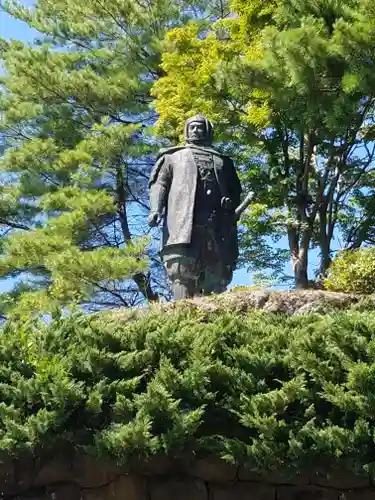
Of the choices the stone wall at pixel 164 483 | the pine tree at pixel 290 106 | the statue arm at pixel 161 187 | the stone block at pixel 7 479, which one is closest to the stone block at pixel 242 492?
the stone wall at pixel 164 483

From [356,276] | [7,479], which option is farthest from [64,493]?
[356,276]

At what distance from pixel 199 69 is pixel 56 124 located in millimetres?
5192

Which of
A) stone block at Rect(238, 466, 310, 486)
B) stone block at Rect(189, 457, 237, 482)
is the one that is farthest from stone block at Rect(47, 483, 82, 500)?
stone block at Rect(238, 466, 310, 486)

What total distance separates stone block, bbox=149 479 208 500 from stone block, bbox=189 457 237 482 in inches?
2.2

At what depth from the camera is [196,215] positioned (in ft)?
26.1

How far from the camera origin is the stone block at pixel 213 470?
5.16 meters

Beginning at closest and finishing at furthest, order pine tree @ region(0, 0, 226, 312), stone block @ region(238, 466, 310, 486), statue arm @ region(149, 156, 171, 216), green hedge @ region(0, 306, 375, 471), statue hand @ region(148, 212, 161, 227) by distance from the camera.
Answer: green hedge @ region(0, 306, 375, 471) → stone block @ region(238, 466, 310, 486) → statue hand @ region(148, 212, 161, 227) → statue arm @ region(149, 156, 171, 216) → pine tree @ region(0, 0, 226, 312)

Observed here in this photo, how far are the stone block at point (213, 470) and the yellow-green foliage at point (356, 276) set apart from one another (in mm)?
4098

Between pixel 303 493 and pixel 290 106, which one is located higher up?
pixel 290 106

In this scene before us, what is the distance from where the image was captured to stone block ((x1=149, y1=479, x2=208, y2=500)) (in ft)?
16.9

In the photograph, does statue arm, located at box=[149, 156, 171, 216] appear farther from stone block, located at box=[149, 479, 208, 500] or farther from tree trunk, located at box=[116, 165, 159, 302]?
tree trunk, located at box=[116, 165, 159, 302]

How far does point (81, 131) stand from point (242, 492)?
1289 centimetres

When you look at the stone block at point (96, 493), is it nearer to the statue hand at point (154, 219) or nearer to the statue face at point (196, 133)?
the statue hand at point (154, 219)

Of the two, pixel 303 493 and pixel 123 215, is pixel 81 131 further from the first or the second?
pixel 303 493
